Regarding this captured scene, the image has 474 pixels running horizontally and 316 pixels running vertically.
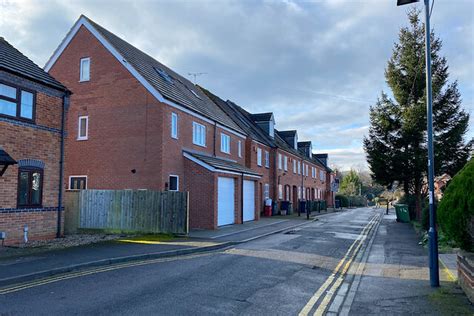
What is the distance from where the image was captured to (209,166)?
1919 centimetres

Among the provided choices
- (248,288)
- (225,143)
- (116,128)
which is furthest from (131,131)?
(248,288)

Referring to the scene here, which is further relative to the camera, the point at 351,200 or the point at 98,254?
the point at 351,200

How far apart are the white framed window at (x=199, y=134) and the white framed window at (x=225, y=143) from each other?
9.59ft

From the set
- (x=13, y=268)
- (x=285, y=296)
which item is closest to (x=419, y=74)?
(x=285, y=296)

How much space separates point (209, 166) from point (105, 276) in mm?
11052

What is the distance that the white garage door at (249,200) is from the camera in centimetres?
2423

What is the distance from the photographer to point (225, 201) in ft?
68.2

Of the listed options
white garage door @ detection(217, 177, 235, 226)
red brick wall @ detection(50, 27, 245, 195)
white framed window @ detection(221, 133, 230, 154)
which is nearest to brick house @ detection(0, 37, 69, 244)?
red brick wall @ detection(50, 27, 245, 195)

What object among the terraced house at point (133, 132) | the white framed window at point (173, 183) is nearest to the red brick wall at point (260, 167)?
the terraced house at point (133, 132)

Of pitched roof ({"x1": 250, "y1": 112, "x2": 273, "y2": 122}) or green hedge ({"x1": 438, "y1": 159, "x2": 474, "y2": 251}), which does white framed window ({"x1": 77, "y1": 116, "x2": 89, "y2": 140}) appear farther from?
pitched roof ({"x1": 250, "y1": 112, "x2": 273, "y2": 122})

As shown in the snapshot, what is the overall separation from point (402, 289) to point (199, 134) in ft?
52.6

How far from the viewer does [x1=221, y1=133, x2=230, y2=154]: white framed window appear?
83.6ft

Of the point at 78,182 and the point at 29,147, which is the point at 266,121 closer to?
the point at 78,182

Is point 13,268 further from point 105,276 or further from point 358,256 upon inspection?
point 358,256
